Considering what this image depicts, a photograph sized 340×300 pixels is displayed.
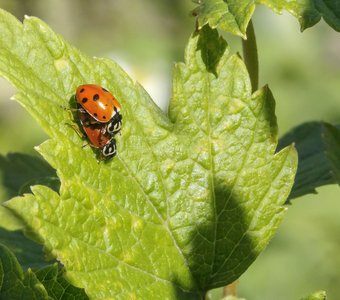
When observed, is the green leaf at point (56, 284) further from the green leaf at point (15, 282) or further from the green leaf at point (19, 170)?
the green leaf at point (19, 170)

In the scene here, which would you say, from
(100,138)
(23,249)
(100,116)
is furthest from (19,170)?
(100,138)

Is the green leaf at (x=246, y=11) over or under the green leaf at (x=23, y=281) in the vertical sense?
over

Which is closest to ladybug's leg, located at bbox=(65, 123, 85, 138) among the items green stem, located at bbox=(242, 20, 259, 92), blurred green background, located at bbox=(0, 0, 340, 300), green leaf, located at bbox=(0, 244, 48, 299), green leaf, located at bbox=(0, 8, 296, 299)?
green leaf, located at bbox=(0, 8, 296, 299)

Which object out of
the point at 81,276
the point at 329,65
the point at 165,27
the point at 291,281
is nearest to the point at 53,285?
the point at 81,276

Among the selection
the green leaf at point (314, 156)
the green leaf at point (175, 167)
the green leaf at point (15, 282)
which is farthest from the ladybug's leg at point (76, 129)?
the green leaf at point (314, 156)

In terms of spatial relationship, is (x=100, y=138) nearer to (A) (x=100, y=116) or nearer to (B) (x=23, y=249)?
(A) (x=100, y=116)

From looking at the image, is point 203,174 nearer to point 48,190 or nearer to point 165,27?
point 48,190

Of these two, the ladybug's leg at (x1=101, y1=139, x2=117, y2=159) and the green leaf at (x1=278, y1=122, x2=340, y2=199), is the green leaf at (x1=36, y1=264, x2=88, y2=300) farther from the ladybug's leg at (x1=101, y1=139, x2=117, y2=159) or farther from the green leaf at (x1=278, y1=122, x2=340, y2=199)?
the green leaf at (x1=278, y1=122, x2=340, y2=199)
